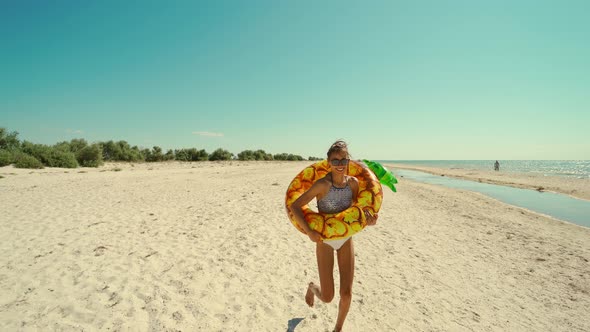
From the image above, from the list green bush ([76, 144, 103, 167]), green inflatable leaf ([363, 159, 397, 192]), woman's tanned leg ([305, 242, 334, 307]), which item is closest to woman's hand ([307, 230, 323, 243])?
woman's tanned leg ([305, 242, 334, 307])

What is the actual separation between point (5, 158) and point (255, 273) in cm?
2943

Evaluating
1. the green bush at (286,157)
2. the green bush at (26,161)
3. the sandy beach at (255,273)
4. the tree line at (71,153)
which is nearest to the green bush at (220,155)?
the tree line at (71,153)

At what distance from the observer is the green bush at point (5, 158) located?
23062mm

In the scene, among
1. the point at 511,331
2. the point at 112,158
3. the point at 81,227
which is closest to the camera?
the point at 511,331

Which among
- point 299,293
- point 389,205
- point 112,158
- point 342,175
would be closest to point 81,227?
point 299,293

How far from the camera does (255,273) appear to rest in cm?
579

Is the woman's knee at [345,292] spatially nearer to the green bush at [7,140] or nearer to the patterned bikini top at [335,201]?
the patterned bikini top at [335,201]

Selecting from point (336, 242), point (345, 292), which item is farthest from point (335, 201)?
point (345, 292)

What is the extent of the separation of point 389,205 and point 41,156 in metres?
31.0

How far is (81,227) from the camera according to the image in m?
7.98

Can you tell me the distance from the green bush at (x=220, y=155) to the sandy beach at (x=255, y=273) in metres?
45.3

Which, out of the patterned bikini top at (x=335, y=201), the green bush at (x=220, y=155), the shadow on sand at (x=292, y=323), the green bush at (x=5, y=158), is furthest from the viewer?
the green bush at (x=220, y=155)

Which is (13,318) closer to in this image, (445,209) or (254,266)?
(254,266)

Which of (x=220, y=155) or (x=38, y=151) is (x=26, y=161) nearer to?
(x=38, y=151)
